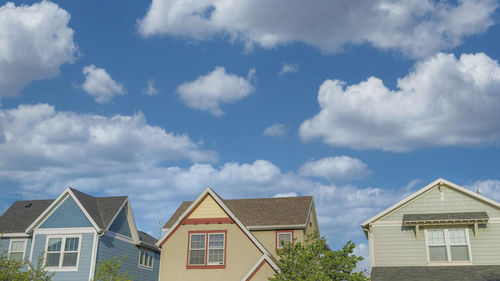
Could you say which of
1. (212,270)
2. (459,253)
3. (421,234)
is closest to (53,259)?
(212,270)

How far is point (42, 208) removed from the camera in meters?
37.0

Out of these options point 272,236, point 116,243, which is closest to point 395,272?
point 272,236

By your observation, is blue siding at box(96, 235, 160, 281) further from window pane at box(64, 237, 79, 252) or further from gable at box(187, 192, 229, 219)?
gable at box(187, 192, 229, 219)

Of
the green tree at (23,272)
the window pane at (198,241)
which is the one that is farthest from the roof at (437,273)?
the green tree at (23,272)

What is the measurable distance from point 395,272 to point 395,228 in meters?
2.82

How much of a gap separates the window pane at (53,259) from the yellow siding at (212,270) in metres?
7.50

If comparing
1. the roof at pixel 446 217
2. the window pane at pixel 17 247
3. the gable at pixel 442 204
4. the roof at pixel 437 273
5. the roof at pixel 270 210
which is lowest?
the roof at pixel 437 273

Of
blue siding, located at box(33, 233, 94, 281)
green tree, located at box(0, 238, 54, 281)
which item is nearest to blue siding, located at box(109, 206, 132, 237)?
blue siding, located at box(33, 233, 94, 281)

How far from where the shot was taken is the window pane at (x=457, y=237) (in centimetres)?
2640

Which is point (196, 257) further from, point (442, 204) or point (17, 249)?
point (442, 204)

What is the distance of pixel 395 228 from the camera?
2753 centimetres

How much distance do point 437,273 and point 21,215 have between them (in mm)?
29042

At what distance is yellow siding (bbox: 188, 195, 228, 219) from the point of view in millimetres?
30656

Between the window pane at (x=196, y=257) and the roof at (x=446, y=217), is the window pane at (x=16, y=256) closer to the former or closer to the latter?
the window pane at (x=196, y=257)
